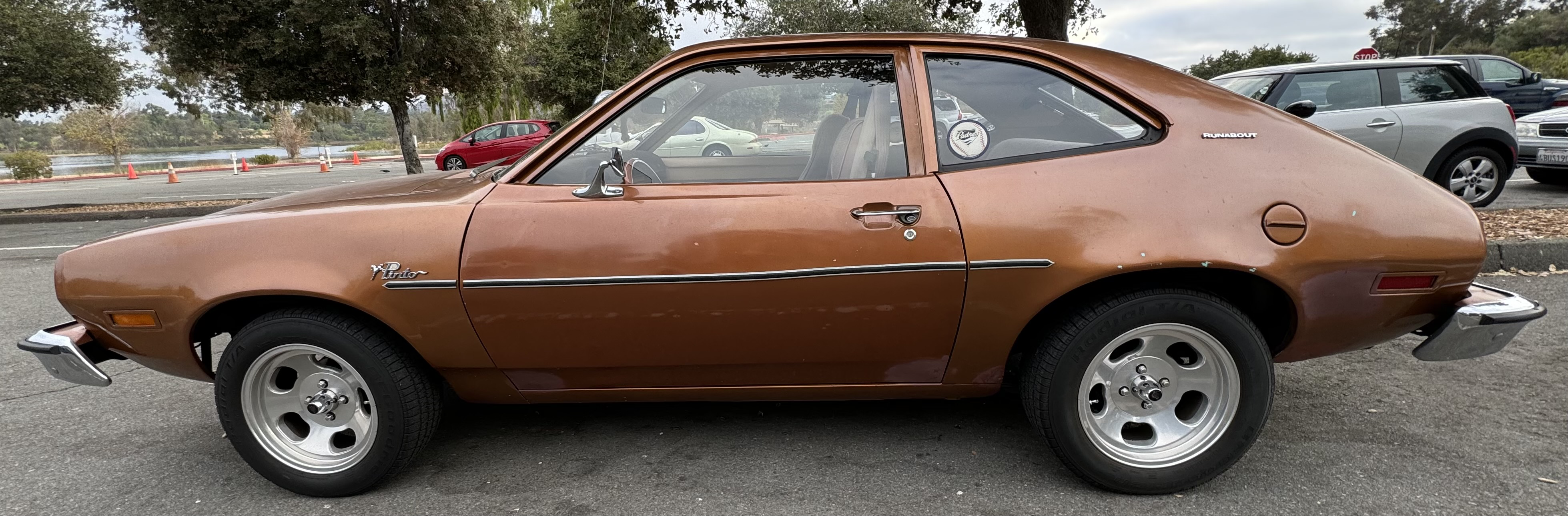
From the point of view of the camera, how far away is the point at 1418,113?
690 cm

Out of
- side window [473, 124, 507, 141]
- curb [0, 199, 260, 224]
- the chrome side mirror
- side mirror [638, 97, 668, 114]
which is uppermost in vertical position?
side window [473, 124, 507, 141]

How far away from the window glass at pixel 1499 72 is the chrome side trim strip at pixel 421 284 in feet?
54.1

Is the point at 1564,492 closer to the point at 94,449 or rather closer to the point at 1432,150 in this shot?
the point at 94,449

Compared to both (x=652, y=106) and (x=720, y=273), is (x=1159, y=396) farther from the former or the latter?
(x=652, y=106)

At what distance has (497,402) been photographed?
2.63m

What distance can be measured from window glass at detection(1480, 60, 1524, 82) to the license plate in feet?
21.2

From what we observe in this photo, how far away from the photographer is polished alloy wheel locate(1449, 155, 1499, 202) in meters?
7.04

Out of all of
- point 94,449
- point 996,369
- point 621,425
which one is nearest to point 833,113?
point 996,369

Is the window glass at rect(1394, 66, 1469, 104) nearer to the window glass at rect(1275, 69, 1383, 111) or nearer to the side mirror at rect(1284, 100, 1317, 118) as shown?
the window glass at rect(1275, 69, 1383, 111)

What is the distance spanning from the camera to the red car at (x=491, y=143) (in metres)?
18.9

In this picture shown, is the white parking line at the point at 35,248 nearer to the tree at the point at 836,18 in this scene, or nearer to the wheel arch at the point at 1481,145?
the wheel arch at the point at 1481,145

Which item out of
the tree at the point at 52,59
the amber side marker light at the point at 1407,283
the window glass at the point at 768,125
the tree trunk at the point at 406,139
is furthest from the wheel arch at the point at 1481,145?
the tree at the point at 52,59

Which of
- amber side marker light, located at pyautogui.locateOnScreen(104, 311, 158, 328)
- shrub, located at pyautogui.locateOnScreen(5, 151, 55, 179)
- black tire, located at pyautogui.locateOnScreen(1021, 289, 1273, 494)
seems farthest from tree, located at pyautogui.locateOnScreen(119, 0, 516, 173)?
shrub, located at pyautogui.locateOnScreen(5, 151, 55, 179)

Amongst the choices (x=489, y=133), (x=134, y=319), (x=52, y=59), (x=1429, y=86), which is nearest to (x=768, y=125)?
(x=134, y=319)
